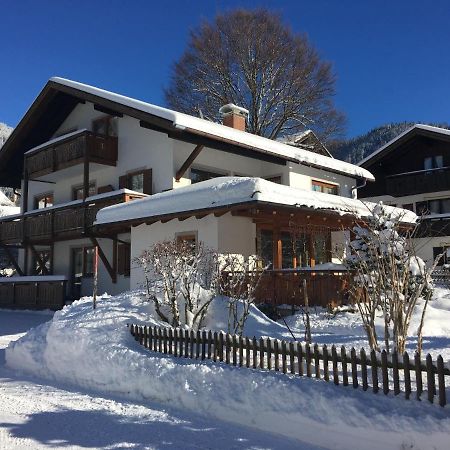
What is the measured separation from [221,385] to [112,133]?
1646cm

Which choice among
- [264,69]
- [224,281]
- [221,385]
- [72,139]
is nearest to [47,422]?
[221,385]

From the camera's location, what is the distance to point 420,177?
3003 centimetres

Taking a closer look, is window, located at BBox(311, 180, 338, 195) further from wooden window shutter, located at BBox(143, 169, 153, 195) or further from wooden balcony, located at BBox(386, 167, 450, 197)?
wooden balcony, located at BBox(386, 167, 450, 197)

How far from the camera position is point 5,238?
23234 mm

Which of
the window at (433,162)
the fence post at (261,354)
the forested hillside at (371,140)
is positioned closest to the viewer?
the fence post at (261,354)

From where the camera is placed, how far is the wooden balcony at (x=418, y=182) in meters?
29.3

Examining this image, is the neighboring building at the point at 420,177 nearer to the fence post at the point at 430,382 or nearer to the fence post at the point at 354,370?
the fence post at the point at 354,370

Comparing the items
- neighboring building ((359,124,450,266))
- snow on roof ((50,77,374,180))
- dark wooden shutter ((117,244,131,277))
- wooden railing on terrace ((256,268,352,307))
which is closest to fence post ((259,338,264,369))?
wooden railing on terrace ((256,268,352,307))

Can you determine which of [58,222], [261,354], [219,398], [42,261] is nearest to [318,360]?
[261,354]

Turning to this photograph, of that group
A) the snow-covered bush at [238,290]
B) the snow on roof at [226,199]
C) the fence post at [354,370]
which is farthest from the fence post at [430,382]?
the snow on roof at [226,199]

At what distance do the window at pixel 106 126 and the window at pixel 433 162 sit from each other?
62.3 ft

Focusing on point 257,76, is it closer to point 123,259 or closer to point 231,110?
point 231,110

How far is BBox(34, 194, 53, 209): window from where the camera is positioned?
25.0 metres

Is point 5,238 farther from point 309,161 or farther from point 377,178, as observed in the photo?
point 377,178
